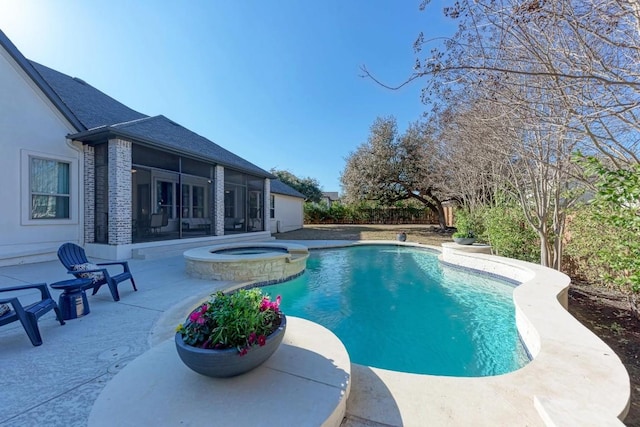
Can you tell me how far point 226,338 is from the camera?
6.51 feet

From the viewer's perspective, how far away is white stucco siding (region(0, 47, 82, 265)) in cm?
734

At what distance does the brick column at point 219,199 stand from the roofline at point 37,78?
15.5 ft

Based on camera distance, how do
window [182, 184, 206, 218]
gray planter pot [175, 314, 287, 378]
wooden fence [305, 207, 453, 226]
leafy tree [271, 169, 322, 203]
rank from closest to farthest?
gray planter pot [175, 314, 287, 378]
window [182, 184, 206, 218]
wooden fence [305, 207, 453, 226]
leafy tree [271, 169, 322, 203]

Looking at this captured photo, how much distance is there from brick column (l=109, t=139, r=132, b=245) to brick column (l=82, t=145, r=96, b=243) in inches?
44.0

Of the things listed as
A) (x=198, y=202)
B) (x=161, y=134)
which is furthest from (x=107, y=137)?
(x=198, y=202)

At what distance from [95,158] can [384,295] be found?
10095mm

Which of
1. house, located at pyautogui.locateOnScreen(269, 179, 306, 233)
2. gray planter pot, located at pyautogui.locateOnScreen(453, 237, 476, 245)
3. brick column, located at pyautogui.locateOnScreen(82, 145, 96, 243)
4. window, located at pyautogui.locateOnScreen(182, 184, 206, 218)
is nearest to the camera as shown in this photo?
brick column, located at pyautogui.locateOnScreen(82, 145, 96, 243)

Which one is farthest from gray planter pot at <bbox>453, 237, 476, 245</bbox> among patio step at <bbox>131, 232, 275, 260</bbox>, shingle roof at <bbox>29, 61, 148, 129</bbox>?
shingle roof at <bbox>29, 61, 148, 129</bbox>

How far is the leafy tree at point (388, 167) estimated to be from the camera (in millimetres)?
18797

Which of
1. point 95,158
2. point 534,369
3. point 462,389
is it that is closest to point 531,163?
point 534,369

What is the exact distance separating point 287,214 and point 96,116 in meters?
13.3

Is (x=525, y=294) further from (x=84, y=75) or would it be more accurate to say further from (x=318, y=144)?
(x=318, y=144)

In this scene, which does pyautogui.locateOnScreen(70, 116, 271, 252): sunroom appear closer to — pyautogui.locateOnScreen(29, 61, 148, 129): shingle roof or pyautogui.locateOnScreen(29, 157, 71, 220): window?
pyautogui.locateOnScreen(29, 157, 71, 220): window

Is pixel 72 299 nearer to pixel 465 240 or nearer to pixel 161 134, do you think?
pixel 161 134
